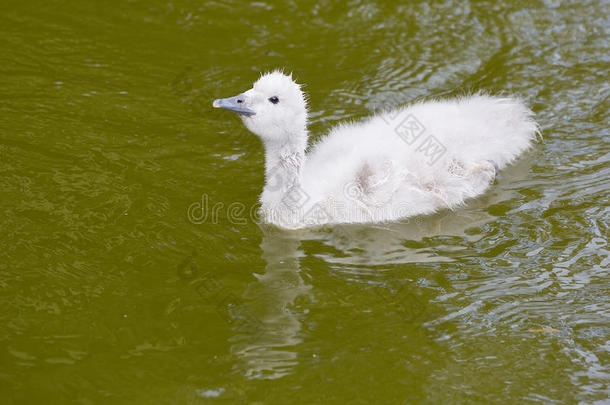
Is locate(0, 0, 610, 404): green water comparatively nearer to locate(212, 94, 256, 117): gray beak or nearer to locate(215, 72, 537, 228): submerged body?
locate(215, 72, 537, 228): submerged body

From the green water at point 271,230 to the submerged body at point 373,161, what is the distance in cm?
15

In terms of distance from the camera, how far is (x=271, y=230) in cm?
528

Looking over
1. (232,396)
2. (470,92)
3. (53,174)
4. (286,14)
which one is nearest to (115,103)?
(53,174)

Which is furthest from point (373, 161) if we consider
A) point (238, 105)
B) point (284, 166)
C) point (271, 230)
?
point (238, 105)

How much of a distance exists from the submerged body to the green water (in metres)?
0.15

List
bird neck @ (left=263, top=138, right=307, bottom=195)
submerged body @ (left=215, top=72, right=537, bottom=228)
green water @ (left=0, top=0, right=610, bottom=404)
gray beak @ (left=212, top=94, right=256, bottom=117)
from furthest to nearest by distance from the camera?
1. bird neck @ (left=263, top=138, right=307, bottom=195)
2. submerged body @ (left=215, top=72, right=537, bottom=228)
3. gray beak @ (left=212, top=94, right=256, bottom=117)
4. green water @ (left=0, top=0, right=610, bottom=404)

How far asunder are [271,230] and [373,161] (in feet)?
2.60

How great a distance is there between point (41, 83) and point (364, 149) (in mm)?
2678

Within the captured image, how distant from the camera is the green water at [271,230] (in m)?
3.84

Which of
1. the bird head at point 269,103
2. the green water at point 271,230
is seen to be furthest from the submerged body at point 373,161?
the green water at point 271,230

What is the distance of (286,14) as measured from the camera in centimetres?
785

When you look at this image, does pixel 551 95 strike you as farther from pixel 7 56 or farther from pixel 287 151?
pixel 7 56

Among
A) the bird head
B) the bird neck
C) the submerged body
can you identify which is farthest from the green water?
the bird head

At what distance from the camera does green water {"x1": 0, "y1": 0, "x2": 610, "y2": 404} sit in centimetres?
384
